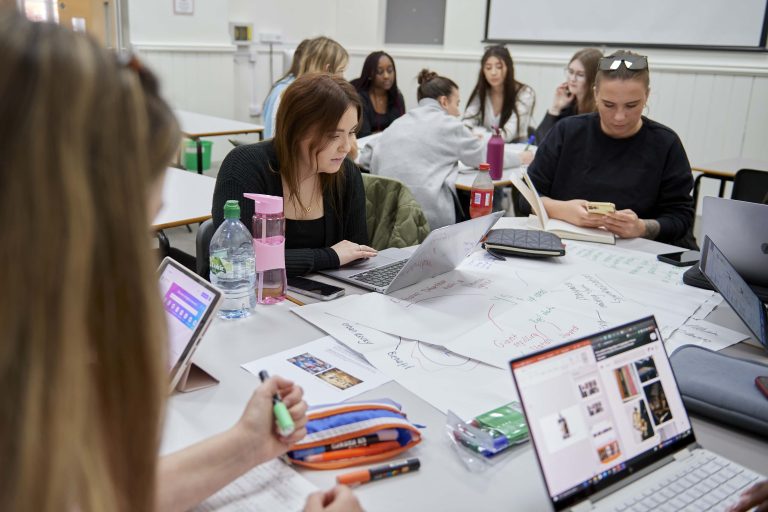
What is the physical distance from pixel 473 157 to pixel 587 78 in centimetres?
117

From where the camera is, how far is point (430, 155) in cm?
340

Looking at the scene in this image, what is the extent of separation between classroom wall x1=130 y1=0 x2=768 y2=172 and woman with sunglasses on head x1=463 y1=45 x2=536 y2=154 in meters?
1.02

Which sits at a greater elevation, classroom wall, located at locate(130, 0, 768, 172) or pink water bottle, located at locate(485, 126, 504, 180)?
classroom wall, located at locate(130, 0, 768, 172)

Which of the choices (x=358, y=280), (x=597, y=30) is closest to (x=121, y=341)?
(x=358, y=280)

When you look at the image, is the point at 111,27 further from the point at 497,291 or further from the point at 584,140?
the point at 497,291

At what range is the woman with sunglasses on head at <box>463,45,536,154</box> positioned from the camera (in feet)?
15.9

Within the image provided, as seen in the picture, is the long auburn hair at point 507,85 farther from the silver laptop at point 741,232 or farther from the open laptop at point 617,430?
the open laptop at point 617,430

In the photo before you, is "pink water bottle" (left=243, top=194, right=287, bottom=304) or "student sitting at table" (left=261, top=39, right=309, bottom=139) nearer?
"pink water bottle" (left=243, top=194, right=287, bottom=304)

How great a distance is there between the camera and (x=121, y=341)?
55 cm

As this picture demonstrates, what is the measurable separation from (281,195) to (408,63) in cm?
517

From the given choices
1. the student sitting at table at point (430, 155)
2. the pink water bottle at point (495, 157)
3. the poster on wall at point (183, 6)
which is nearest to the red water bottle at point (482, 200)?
the student sitting at table at point (430, 155)

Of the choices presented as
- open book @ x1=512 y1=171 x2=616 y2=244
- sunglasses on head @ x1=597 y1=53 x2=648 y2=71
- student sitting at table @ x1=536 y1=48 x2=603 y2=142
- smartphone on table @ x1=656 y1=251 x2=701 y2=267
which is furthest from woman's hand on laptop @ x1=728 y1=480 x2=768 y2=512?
student sitting at table @ x1=536 y1=48 x2=603 y2=142

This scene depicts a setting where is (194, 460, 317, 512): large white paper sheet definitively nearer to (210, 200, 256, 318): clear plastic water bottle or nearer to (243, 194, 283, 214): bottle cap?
(210, 200, 256, 318): clear plastic water bottle

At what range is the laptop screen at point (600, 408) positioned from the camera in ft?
2.91
